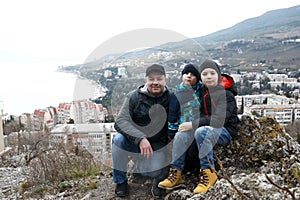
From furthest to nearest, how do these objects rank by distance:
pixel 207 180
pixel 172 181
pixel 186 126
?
pixel 172 181 < pixel 186 126 < pixel 207 180

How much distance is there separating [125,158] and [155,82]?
0.95 m

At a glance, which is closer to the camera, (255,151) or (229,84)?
(229,84)

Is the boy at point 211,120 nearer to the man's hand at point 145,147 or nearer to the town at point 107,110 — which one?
the man's hand at point 145,147

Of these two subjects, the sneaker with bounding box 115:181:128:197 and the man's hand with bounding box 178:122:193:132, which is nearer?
the man's hand with bounding box 178:122:193:132

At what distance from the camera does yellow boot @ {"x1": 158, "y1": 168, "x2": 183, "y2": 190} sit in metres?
3.08

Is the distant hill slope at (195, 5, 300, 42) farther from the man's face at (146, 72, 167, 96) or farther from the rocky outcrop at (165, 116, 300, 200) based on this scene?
the man's face at (146, 72, 167, 96)

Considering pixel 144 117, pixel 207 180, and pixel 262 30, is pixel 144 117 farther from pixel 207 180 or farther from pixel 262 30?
pixel 262 30

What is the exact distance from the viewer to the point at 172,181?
3.09 meters

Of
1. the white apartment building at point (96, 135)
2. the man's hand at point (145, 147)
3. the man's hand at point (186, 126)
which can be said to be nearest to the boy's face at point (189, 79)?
the man's hand at point (186, 126)

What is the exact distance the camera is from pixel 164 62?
11.2 ft

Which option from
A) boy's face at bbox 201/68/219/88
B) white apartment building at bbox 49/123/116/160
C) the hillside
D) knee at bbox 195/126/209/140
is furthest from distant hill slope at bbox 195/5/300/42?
knee at bbox 195/126/209/140

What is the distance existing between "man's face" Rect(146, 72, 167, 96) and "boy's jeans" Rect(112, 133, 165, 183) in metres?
0.63

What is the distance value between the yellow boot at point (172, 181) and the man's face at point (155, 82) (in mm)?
883

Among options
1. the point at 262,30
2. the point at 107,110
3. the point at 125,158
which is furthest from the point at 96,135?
the point at 262,30
